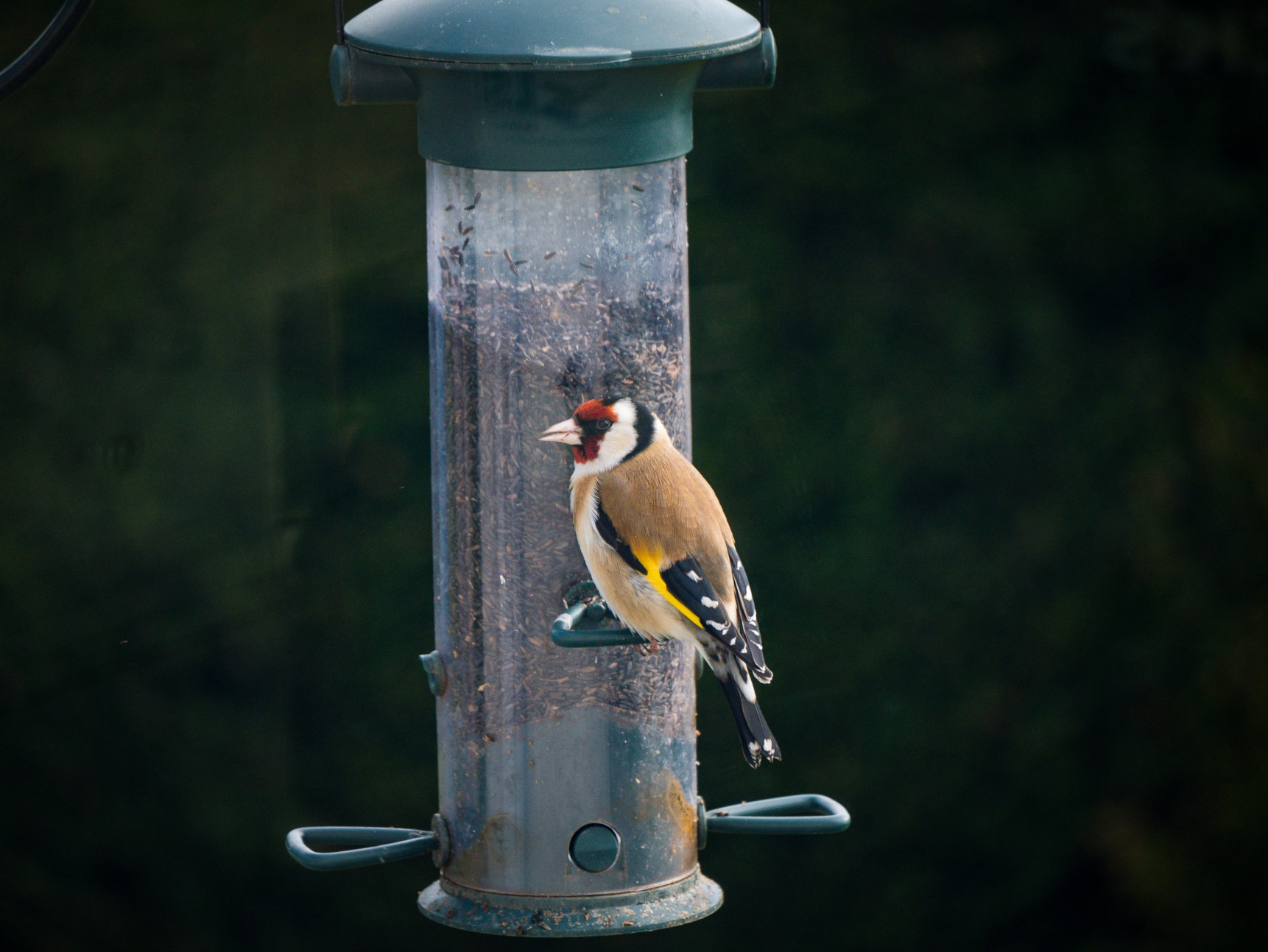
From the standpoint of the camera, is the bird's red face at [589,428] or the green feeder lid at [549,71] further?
the bird's red face at [589,428]

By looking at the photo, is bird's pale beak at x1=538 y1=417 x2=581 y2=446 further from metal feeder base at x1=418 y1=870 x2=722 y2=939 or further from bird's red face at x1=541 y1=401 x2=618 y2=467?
metal feeder base at x1=418 y1=870 x2=722 y2=939

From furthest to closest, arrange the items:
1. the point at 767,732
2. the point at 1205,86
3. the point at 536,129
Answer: the point at 1205,86
the point at 767,732
the point at 536,129

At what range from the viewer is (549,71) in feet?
10.3

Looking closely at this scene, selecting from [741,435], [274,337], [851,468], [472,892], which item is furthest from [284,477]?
[472,892]

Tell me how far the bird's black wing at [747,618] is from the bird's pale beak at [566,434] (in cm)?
39

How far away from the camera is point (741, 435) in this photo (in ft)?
19.0

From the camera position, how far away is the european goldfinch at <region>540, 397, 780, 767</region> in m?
3.40

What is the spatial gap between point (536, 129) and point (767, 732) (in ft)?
3.86

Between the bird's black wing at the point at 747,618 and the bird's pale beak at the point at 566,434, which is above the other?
the bird's pale beak at the point at 566,434

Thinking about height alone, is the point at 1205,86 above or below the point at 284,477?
above

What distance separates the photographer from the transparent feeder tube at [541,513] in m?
3.48

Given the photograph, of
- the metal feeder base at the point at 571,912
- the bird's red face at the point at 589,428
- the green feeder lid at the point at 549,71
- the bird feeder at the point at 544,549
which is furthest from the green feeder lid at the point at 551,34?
the metal feeder base at the point at 571,912

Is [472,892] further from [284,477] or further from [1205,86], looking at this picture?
Result: [1205,86]

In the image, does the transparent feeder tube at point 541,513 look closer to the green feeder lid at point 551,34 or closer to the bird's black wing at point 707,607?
the bird's black wing at point 707,607
